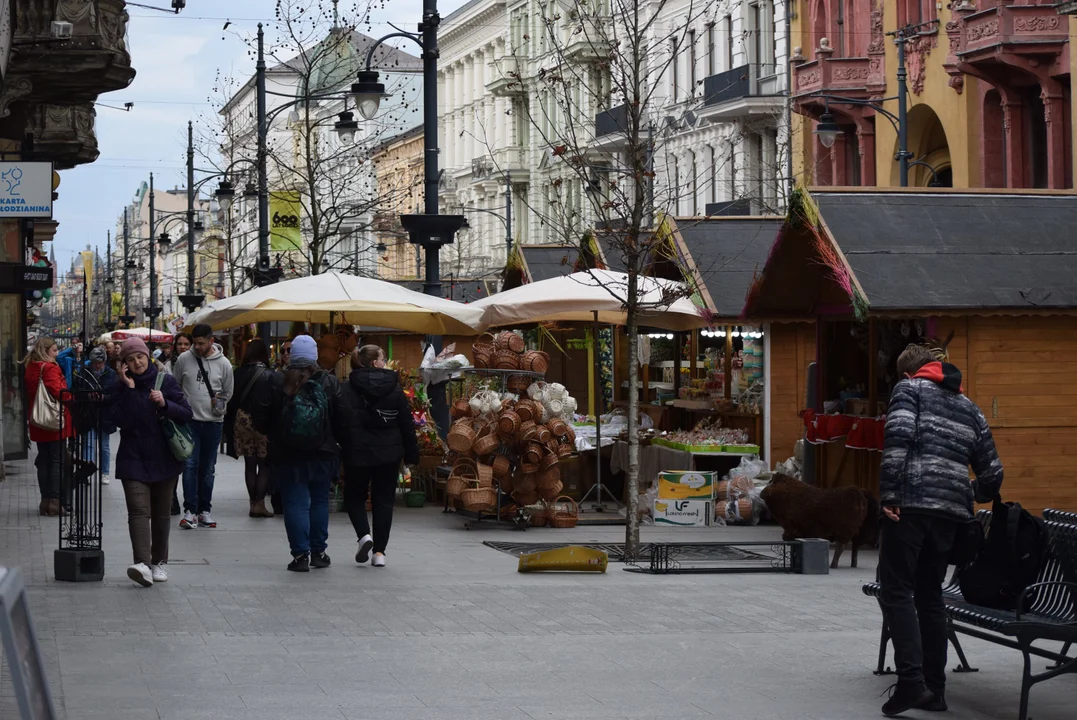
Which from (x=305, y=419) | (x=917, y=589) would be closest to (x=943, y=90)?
(x=305, y=419)

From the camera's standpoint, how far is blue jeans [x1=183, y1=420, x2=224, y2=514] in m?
16.9

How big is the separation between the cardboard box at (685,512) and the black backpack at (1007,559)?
905 centimetres

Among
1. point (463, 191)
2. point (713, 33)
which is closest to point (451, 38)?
point (463, 191)

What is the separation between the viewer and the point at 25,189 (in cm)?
1633

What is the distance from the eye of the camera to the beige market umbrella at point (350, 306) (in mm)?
18875

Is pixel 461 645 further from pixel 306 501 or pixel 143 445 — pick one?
pixel 306 501

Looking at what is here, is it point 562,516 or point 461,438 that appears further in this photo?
point 562,516

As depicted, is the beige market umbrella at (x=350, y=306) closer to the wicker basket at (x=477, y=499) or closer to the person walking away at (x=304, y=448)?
the wicker basket at (x=477, y=499)

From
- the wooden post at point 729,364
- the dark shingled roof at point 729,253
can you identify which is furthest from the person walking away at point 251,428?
the wooden post at point 729,364

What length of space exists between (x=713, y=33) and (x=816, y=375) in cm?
3535

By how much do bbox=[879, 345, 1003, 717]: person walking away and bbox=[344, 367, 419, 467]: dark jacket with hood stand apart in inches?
238

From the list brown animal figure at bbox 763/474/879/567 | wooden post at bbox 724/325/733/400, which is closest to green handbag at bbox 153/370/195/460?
brown animal figure at bbox 763/474/879/567

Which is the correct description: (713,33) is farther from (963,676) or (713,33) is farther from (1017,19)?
(963,676)

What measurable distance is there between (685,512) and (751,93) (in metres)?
31.0
